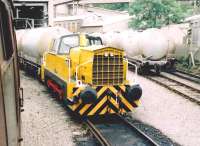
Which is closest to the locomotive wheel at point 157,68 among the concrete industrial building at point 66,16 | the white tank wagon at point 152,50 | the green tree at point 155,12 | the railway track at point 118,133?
the white tank wagon at point 152,50

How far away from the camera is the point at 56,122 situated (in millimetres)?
10258

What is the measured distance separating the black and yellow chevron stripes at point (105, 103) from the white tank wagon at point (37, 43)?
3792mm

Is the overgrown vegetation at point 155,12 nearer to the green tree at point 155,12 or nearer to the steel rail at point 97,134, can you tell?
the green tree at point 155,12

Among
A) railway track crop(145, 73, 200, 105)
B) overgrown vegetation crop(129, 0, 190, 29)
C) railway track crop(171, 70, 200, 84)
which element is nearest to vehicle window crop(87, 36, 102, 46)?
railway track crop(145, 73, 200, 105)

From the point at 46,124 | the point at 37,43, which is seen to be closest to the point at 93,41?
the point at 46,124

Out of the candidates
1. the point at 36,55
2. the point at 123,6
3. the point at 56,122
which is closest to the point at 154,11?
the point at 36,55

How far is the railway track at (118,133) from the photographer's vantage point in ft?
28.0

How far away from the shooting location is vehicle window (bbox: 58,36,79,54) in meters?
12.0

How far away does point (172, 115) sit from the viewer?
11.2 meters

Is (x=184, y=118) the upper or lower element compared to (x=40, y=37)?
lower

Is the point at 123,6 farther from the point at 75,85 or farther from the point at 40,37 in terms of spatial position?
the point at 75,85

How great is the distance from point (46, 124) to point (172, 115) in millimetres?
3864

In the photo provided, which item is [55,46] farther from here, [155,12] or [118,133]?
[155,12]

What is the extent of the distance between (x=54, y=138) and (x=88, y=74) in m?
2.13
